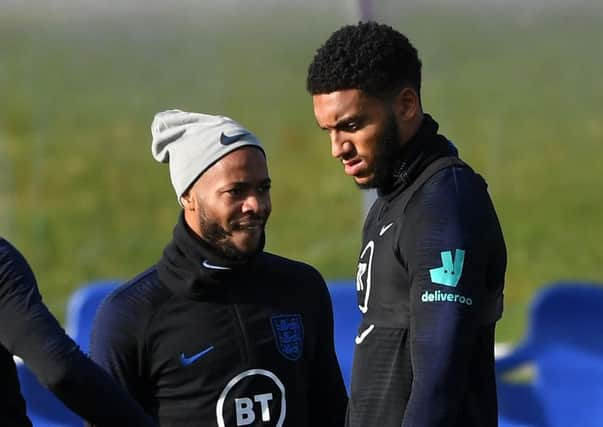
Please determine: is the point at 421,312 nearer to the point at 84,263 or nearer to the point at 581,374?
the point at 581,374

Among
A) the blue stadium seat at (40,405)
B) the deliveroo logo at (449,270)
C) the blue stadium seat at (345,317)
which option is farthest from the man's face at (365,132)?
the blue stadium seat at (345,317)

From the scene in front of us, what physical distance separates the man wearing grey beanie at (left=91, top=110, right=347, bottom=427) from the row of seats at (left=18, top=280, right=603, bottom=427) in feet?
11.9

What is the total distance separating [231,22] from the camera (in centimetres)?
1518

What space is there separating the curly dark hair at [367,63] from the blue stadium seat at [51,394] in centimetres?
317

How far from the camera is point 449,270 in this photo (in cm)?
281

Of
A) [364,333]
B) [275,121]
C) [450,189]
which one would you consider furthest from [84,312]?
[275,121]

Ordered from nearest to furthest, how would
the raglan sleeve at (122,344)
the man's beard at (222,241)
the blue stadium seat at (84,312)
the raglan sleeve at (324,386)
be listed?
the raglan sleeve at (122,344) → the man's beard at (222,241) → the raglan sleeve at (324,386) → the blue stadium seat at (84,312)

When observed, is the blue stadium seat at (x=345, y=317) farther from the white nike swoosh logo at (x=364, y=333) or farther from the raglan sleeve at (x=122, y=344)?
the white nike swoosh logo at (x=364, y=333)

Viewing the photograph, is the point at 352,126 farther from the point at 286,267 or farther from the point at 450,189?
the point at 286,267

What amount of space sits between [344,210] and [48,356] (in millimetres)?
12634

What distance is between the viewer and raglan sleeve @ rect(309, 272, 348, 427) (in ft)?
11.5

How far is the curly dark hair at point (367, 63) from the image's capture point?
2.98 meters

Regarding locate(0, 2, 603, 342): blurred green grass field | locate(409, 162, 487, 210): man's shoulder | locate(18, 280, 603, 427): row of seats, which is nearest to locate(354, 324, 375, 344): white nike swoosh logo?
locate(409, 162, 487, 210): man's shoulder

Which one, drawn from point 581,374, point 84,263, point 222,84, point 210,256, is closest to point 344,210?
point 222,84
